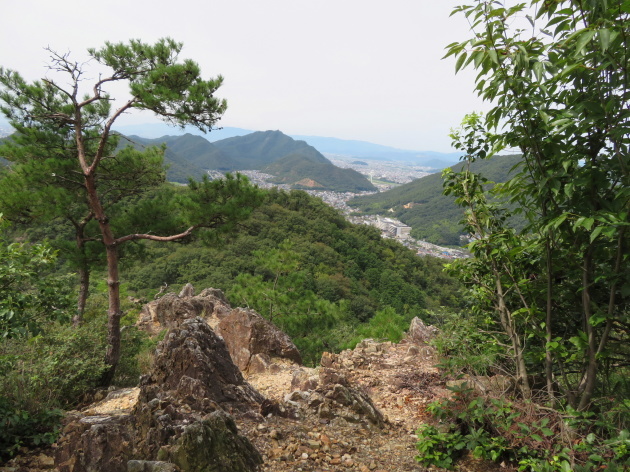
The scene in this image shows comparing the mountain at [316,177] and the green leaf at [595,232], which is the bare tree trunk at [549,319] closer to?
the green leaf at [595,232]

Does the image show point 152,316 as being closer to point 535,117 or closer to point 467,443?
point 467,443

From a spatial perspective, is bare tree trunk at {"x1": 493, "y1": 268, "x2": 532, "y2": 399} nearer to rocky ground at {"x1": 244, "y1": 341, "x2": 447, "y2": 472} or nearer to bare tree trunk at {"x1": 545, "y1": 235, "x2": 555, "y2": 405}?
bare tree trunk at {"x1": 545, "y1": 235, "x2": 555, "y2": 405}

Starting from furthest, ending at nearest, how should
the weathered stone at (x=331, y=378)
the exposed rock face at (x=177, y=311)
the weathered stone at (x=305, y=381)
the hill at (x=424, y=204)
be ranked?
the hill at (x=424, y=204)
the exposed rock face at (x=177, y=311)
the weathered stone at (x=305, y=381)
the weathered stone at (x=331, y=378)

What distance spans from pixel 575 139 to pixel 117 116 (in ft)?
18.5

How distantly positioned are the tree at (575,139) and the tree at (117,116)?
4.35 metres

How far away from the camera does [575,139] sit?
179 centimetres

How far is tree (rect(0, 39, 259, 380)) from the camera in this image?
4.98 metres

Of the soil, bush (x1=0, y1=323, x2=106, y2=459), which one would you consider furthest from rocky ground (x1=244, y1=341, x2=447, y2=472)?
bush (x1=0, y1=323, x2=106, y2=459)

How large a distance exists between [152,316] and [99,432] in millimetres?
8791

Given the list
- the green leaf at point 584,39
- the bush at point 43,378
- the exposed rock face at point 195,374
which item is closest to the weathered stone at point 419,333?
the exposed rock face at point 195,374

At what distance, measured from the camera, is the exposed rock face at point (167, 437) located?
221cm

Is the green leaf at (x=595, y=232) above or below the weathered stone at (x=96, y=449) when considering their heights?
above

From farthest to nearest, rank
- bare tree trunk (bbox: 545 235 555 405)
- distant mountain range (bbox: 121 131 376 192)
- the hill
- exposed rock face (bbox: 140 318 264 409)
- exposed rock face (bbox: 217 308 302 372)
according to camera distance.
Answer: distant mountain range (bbox: 121 131 376 192) → the hill → exposed rock face (bbox: 217 308 302 372) → exposed rock face (bbox: 140 318 264 409) → bare tree trunk (bbox: 545 235 555 405)

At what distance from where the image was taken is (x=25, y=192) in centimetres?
506
